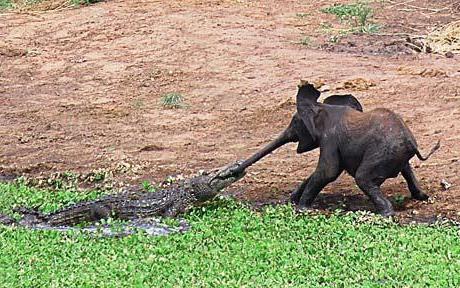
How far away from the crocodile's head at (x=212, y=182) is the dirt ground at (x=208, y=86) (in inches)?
14.0

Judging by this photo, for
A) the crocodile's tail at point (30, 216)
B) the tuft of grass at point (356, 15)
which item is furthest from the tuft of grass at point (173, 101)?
the crocodile's tail at point (30, 216)

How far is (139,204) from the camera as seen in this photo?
922 cm

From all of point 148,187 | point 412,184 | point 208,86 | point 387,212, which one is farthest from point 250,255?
point 208,86

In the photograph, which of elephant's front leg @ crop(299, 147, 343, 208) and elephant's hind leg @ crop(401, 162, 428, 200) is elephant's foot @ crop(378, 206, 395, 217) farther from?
elephant's front leg @ crop(299, 147, 343, 208)

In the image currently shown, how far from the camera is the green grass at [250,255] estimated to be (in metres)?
7.00

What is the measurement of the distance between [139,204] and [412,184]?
2.38m

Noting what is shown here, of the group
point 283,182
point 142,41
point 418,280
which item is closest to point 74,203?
point 283,182

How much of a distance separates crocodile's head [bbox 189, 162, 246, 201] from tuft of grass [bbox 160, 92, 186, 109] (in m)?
4.08

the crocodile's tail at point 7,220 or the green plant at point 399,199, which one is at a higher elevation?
the crocodile's tail at point 7,220

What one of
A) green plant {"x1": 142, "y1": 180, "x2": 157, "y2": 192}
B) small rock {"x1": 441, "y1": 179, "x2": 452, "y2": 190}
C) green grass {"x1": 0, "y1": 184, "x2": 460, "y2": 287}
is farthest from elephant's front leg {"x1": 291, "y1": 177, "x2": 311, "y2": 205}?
green plant {"x1": 142, "y1": 180, "x2": 157, "y2": 192}

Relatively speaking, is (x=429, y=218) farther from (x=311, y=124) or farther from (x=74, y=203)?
(x=74, y=203)

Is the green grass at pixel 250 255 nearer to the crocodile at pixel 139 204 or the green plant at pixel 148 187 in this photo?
the crocodile at pixel 139 204

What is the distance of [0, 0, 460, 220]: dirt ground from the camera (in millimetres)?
10797

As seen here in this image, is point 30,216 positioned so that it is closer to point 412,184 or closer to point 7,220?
point 7,220
